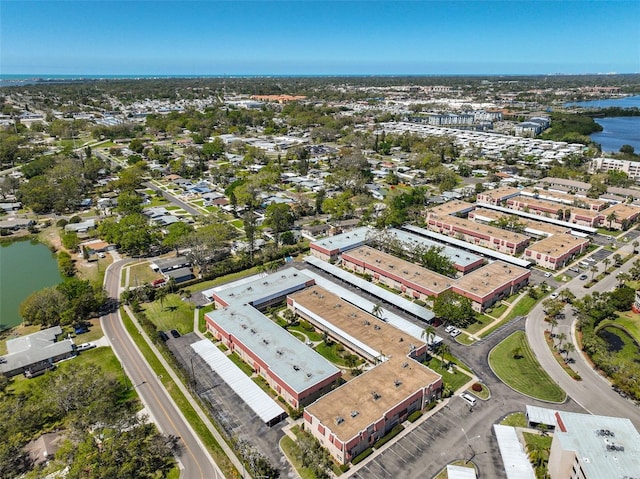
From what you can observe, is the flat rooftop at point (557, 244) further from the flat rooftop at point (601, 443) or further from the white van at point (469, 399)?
the flat rooftop at point (601, 443)

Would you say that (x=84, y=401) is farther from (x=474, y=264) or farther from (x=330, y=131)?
(x=330, y=131)

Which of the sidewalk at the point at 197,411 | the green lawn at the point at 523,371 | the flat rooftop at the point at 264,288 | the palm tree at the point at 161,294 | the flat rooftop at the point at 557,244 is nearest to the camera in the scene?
the sidewalk at the point at 197,411

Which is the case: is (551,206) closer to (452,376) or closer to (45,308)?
(452,376)

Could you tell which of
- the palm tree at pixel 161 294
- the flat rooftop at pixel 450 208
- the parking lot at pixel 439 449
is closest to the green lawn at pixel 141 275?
the palm tree at pixel 161 294

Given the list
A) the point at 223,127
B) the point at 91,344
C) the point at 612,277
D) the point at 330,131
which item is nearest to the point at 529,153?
the point at 330,131

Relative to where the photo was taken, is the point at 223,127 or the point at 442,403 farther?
the point at 223,127

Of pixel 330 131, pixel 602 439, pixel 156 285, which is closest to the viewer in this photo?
pixel 602 439

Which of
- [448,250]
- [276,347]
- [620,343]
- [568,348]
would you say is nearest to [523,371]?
[568,348]
